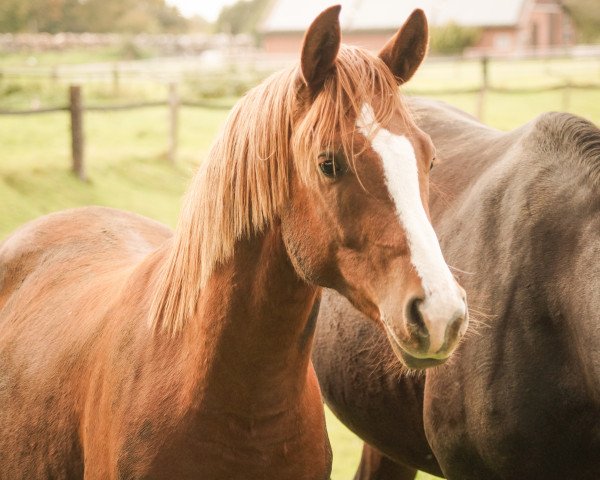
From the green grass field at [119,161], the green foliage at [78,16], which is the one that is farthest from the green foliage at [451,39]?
the green grass field at [119,161]

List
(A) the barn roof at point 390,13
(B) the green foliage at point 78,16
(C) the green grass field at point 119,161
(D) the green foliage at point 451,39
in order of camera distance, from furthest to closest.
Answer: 1. (A) the barn roof at point 390,13
2. (D) the green foliage at point 451,39
3. (B) the green foliage at point 78,16
4. (C) the green grass field at point 119,161

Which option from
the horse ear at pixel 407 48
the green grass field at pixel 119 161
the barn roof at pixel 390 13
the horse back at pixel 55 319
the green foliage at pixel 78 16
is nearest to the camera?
the horse ear at pixel 407 48

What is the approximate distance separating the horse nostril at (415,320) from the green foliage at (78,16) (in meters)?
32.7

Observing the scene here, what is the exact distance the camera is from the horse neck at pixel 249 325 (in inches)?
86.0

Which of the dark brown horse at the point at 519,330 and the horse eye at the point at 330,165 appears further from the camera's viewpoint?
the dark brown horse at the point at 519,330

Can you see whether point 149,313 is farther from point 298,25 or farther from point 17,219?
point 298,25

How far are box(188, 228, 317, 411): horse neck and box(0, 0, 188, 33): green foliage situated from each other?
105 feet

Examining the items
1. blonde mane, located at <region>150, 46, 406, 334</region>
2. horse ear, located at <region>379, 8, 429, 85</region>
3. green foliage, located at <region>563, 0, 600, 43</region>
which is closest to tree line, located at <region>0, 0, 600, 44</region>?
green foliage, located at <region>563, 0, 600, 43</region>

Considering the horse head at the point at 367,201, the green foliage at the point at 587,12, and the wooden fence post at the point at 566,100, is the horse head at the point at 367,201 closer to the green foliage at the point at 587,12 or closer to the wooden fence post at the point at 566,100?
the wooden fence post at the point at 566,100

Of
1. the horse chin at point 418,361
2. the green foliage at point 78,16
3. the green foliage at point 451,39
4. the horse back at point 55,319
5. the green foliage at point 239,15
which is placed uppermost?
the green foliage at point 239,15

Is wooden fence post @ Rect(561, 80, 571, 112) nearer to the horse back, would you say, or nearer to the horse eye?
the horse back

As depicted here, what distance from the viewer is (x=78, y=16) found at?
39.9 m

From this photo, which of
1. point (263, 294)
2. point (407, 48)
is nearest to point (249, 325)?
point (263, 294)

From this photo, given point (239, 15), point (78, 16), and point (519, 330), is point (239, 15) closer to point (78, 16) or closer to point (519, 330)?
point (78, 16)
